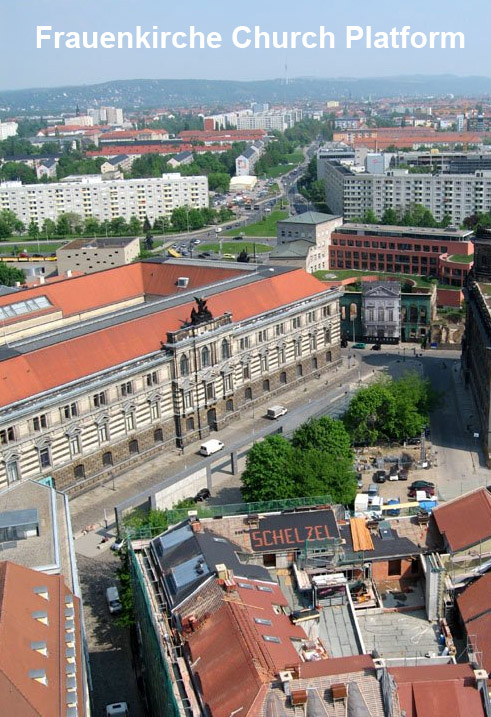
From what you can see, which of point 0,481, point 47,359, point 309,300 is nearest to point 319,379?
point 309,300

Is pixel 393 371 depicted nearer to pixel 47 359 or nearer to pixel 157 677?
pixel 47 359

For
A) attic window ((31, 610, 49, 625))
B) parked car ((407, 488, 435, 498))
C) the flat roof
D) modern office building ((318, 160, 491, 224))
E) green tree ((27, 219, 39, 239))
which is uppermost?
modern office building ((318, 160, 491, 224))

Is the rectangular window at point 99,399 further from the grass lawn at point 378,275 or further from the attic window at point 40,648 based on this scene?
the grass lawn at point 378,275

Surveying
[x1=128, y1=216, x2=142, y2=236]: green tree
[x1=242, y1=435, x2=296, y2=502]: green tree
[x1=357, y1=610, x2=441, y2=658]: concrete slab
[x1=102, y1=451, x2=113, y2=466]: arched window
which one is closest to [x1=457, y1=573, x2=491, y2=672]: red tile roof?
[x1=357, y1=610, x2=441, y2=658]: concrete slab

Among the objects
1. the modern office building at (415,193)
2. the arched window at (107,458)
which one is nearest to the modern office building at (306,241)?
the modern office building at (415,193)

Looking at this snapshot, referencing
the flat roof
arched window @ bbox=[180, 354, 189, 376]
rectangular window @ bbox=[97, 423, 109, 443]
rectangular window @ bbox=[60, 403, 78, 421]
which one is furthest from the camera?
the flat roof

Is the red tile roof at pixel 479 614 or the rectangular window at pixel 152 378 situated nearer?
the red tile roof at pixel 479 614

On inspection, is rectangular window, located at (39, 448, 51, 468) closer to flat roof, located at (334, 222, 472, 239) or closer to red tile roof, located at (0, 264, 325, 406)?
red tile roof, located at (0, 264, 325, 406)
